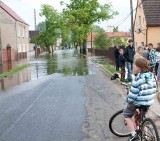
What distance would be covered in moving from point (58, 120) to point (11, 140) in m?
1.82

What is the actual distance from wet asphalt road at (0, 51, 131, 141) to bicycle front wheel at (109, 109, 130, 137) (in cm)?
13

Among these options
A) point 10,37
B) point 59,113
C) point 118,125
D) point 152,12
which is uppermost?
point 152,12

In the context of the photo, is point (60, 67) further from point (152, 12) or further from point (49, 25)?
point (49, 25)

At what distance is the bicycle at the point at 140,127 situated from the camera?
5520 mm

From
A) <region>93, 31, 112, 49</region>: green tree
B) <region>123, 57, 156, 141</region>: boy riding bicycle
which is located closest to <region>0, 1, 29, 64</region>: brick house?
<region>93, 31, 112, 49</region>: green tree

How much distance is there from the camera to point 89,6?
61.4 meters

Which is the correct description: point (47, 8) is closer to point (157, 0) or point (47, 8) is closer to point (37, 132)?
point (157, 0)

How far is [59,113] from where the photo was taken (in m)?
9.24

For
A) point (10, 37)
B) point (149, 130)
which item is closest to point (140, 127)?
point (149, 130)

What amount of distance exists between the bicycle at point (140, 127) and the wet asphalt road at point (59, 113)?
0.60 feet

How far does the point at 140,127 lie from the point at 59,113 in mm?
3720

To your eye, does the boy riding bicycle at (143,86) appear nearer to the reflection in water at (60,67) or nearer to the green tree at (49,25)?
the reflection in water at (60,67)

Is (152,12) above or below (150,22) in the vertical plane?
above

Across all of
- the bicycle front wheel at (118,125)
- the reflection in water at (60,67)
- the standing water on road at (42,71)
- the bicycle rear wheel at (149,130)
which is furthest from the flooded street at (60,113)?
the reflection in water at (60,67)
